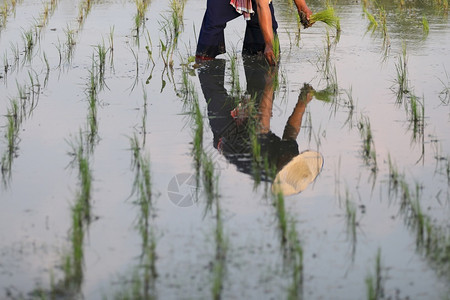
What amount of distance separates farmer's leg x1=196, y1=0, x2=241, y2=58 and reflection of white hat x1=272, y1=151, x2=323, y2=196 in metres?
2.54

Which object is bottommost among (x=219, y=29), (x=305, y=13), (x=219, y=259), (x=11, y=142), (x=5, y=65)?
(x=219, y=259)

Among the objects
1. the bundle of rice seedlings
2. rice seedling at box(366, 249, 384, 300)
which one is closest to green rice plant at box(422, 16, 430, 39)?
the bundle of rice seedlings

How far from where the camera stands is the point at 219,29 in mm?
6664

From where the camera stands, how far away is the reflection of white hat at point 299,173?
3766 mm

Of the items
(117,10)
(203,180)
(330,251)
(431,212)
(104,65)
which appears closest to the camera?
(330,251)

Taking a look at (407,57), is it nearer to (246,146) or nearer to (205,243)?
(246,146)

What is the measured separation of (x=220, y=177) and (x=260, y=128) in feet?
2.91

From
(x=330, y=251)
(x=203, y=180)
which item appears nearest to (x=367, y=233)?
(x=330, y=251)

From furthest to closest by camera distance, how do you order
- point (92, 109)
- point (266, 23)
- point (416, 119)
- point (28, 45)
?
point (28, 45) < point (266, 23) < point (92, 109) < point (416, 119)

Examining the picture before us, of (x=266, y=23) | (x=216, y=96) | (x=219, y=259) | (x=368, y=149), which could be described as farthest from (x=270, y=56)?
(x=219, y=259)

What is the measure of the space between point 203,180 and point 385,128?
1.26 meters

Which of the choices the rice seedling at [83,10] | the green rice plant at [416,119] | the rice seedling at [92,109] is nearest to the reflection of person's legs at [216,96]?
the rice seedling at [92,109]

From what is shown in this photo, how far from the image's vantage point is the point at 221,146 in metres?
4.39

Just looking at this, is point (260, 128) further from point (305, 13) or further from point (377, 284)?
point (377, 284)
